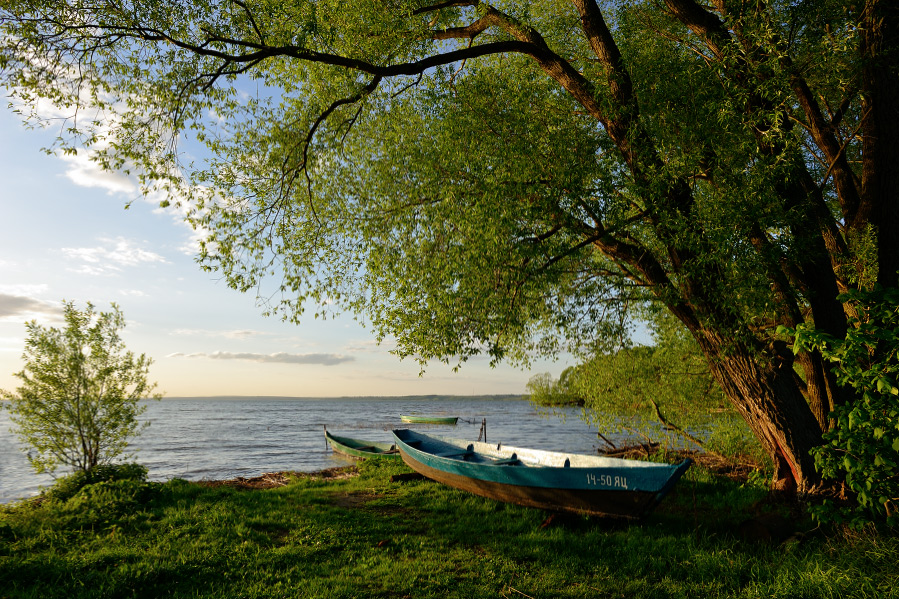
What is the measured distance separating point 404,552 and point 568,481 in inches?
129

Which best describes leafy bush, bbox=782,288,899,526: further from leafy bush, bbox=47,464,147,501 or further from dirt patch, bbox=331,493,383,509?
leafy bush, bbox=47,464,147,501

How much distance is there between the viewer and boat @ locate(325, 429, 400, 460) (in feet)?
64.3

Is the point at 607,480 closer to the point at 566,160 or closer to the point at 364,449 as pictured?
the point at 566,160

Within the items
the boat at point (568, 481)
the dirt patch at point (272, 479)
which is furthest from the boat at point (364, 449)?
the boat at point (568, 481)

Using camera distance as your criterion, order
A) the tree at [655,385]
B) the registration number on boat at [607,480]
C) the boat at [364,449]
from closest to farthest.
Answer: the registration number on boat at [607,480] < the tree at [655,385] < the boat at [364,449]

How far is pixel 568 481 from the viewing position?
29.5 ft

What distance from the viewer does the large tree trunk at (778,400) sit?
8539 millimetres

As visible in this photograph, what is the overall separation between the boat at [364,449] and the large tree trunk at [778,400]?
43.3 ft

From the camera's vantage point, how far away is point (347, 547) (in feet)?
25.8

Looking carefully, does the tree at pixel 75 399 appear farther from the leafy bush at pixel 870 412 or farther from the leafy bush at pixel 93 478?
the leafy bush at pixel 870 412

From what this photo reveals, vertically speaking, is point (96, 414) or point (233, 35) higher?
point (233, 35)

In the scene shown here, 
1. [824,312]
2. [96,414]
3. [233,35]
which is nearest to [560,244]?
[824,312]

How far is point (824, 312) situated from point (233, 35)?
1151 centimetres

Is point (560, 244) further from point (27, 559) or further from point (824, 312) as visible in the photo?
point (27, 559)
